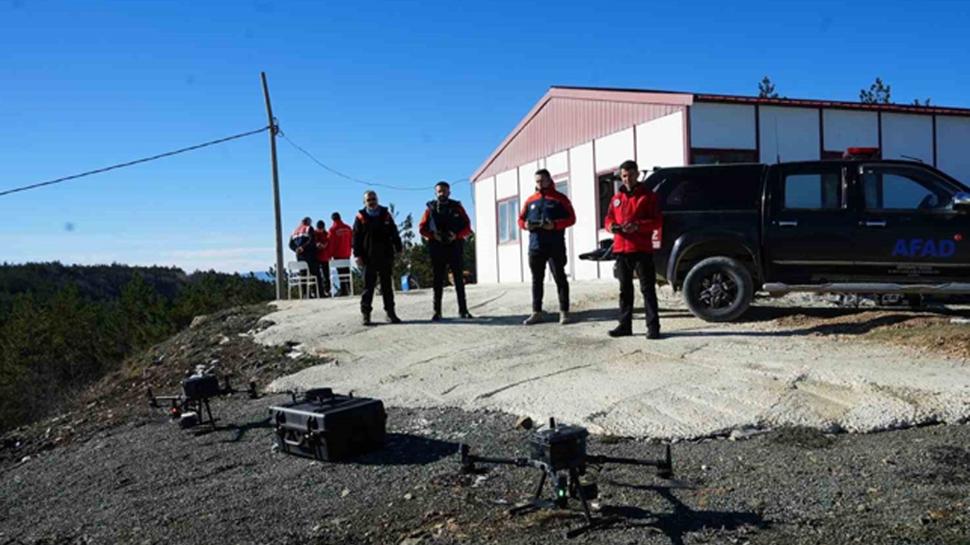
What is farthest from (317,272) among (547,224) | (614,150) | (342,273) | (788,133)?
(788,133)

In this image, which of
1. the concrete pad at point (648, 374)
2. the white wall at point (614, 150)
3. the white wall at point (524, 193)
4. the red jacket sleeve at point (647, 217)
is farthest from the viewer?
the white wall at point (524, 193)

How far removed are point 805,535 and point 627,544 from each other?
850 millimetres

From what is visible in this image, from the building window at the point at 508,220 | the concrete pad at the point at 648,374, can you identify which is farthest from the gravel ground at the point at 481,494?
the building window at the point at 508,220

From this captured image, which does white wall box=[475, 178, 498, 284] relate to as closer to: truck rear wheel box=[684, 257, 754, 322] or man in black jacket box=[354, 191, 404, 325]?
man in black jacket box=[354, 191, 404, 325]

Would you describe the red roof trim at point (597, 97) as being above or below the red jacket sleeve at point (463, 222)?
above

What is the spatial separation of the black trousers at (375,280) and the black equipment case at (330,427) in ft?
15.7

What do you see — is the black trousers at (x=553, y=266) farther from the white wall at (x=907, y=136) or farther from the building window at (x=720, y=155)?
the white wall at (x=907, y=136)

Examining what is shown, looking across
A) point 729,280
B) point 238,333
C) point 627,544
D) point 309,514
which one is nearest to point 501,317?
point 729,280

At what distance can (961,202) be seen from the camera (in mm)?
8375

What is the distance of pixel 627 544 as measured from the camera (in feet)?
12.7

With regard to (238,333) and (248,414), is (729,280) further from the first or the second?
(238,333)

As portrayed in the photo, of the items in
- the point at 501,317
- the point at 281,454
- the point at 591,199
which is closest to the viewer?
the point at 281,454

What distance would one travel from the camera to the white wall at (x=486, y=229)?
22.2 m

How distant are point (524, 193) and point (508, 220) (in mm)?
1282
